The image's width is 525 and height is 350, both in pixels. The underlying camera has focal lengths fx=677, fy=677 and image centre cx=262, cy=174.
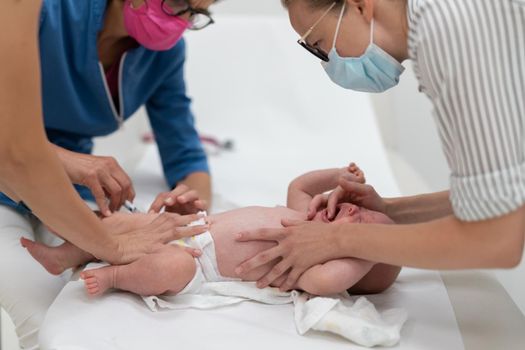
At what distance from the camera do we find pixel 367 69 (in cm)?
139

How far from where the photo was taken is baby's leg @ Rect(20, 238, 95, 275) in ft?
5.07

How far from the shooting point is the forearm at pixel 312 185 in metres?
1.82

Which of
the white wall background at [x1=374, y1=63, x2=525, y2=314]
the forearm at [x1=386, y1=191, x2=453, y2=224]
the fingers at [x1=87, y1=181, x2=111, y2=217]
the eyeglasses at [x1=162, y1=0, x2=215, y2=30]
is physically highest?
the eyeglasses at [x1=162, y1=0, x2=215, y2=30]

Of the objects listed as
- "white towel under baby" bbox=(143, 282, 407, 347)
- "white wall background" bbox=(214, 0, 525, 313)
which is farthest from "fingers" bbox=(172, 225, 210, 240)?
"white wall background" bbox=(214, 0, 525, 313)

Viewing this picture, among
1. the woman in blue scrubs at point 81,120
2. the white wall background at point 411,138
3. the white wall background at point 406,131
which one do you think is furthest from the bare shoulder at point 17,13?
the white wall background at point 406,131

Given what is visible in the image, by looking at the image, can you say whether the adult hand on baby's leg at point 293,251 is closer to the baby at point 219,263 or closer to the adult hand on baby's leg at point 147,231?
the baby at point 219,263

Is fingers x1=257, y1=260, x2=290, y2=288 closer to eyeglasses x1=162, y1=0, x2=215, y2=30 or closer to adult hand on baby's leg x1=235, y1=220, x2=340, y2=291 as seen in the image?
adult hand on baby's leg x1=235, y1=220, x2=340, y2=291

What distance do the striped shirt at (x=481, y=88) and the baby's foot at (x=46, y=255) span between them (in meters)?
0.92

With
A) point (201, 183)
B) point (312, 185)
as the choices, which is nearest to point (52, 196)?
point (312, 185)

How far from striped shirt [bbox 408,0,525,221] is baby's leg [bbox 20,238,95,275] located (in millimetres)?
881

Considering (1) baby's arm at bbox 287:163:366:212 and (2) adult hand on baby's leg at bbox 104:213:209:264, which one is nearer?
(2) adult hand on baby's leg at bbox 104:213:209:264

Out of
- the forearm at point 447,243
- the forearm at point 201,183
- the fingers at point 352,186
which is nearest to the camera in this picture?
the forearm at point 447,243

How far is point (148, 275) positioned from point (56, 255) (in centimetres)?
26

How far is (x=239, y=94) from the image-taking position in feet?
9.62
